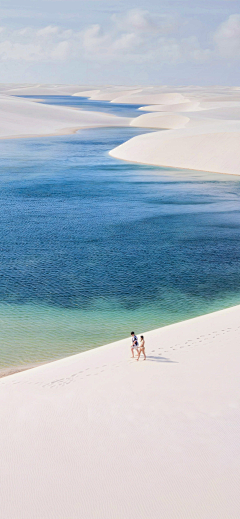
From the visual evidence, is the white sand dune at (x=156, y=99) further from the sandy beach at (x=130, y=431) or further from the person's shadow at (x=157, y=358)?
the sandy beach at (x=130, y=431)

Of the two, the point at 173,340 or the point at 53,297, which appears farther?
the point at 53,297

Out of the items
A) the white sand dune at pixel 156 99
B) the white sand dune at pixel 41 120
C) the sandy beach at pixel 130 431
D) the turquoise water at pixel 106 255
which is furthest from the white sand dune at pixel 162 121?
the sandy beach at pixel 130 431

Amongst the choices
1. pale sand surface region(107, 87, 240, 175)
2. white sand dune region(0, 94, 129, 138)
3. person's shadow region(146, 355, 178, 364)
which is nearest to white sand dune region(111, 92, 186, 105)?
white sand dune region(0, 94, 129, 138)

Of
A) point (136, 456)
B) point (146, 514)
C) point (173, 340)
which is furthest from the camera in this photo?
point (173, 340)

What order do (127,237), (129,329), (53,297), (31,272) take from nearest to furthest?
(129,329) → (53,297) → (31,272) → (127,237)

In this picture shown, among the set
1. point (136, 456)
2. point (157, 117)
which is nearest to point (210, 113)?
point (157, 117)

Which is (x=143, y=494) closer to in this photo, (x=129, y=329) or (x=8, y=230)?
(x=129, y=329)

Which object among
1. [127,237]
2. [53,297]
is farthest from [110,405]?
[127,237]

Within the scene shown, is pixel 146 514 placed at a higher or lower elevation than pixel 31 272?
lower

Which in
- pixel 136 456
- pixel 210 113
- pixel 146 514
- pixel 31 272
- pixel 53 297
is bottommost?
pixel 146 514
